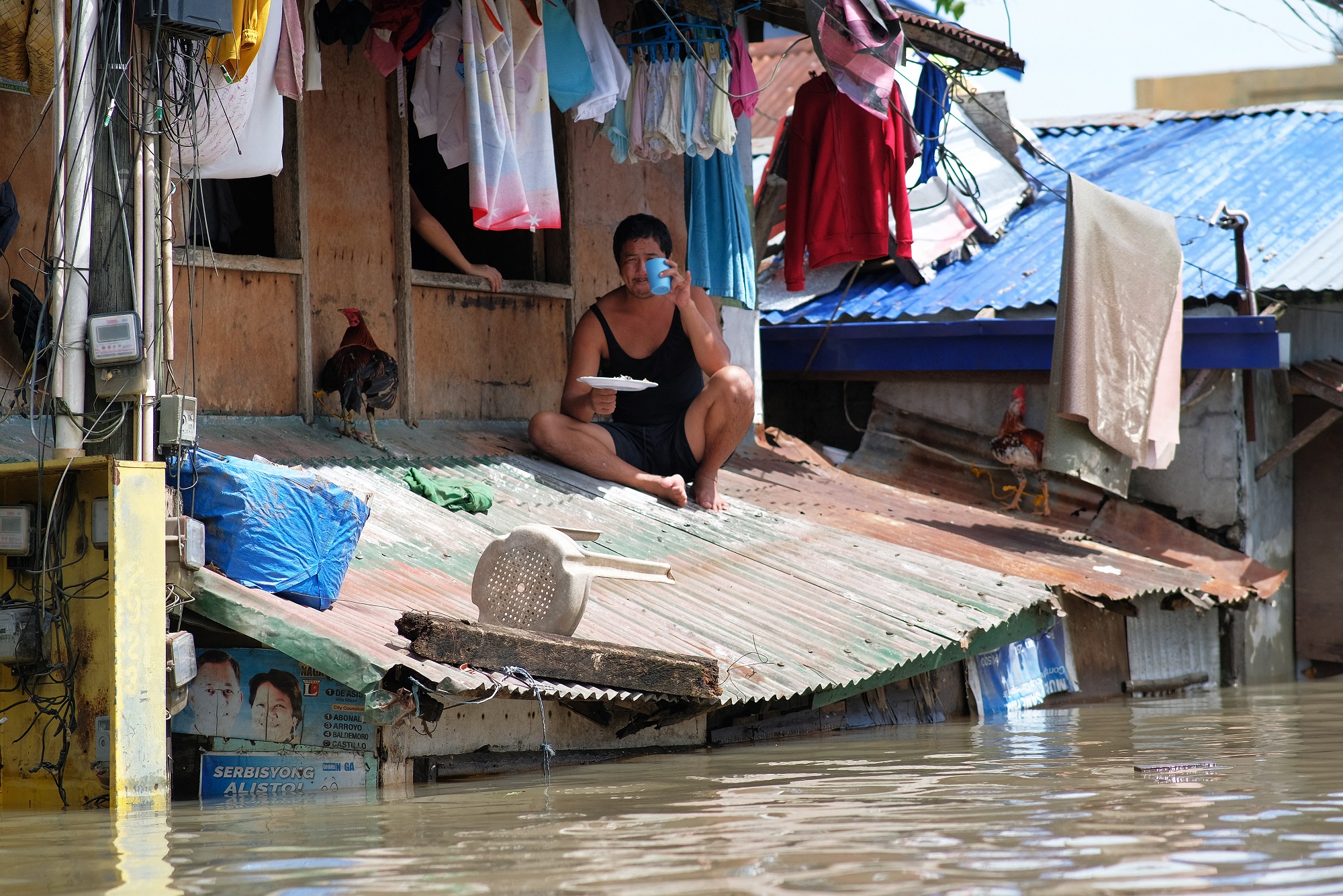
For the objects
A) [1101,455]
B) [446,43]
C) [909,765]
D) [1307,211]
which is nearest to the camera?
[909,765]

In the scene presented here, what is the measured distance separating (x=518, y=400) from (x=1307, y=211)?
254 inches

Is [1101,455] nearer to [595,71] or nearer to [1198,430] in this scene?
[1198,430]

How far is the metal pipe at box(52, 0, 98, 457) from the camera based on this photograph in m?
4.93

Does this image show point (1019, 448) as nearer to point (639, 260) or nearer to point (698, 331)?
point (698, 331)

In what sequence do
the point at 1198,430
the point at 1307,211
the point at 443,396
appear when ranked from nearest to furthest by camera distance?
the point at 443,396
the point at 1198,430
the point at 1307,211

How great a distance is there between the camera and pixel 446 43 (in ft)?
25.6

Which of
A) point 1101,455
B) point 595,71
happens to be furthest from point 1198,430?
point 595,71

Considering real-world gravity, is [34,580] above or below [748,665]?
above

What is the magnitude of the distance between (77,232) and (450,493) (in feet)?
8.00

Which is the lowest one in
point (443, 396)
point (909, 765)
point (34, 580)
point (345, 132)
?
point (909, 765)

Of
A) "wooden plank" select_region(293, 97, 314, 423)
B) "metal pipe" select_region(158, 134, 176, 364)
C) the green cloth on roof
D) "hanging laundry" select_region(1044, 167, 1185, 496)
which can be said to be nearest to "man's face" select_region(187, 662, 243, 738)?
"metal pipe" select_region(158, 134, 176, 364)

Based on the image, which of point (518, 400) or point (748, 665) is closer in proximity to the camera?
point (748, 665)

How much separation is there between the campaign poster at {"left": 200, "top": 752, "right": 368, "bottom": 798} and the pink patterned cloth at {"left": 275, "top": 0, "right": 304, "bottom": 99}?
3.04m

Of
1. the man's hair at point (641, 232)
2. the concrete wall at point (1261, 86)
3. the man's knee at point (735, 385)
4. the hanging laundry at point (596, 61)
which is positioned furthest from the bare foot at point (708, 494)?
the concrete wall at point (1261, 86)
